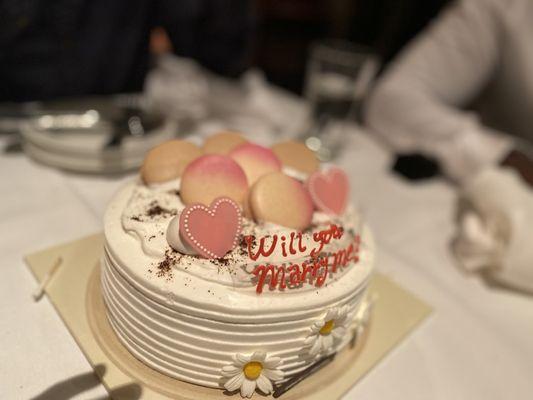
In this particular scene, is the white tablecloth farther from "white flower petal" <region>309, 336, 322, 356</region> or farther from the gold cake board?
"white flower petal" <region>309, 336, 322, 356</region>

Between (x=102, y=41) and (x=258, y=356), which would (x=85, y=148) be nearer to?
(x=102, y=41)

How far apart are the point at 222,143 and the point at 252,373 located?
18.8 inches

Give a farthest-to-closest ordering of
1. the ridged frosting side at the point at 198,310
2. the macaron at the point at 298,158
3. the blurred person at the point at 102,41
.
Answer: the blurred person at the point at 102,41 < the macaron at the point at 298,158 < the ridged frosting side at the point at 198,310

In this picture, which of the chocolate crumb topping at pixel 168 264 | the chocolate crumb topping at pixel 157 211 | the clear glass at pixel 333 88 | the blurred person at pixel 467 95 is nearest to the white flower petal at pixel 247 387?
the chocolate crumb topping at pixel 168 264

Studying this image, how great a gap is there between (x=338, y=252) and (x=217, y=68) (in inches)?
55.3

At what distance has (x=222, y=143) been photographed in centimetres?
94

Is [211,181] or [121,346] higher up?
[211,181]

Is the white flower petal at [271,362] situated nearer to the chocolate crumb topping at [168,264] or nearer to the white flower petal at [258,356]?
the white flower petal at [258,356]

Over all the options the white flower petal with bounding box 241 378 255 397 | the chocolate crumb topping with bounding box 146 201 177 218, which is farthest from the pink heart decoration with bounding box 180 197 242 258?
the white flower petal with bounding box 241 378 255 397

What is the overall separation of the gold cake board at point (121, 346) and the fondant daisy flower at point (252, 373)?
0.04 metres

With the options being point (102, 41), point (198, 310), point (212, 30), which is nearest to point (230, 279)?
point (198, 310)

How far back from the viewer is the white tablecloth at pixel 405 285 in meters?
0.76

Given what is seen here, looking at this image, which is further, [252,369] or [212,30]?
[212,30]

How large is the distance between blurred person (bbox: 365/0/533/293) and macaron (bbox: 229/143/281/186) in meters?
0.71
